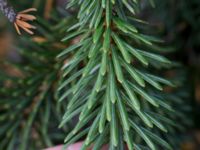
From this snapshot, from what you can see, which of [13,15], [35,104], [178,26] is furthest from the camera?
[178,26]

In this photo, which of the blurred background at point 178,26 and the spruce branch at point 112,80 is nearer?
the spruce branch at point 112,80

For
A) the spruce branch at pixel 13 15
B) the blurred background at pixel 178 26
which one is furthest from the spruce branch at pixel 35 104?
the spruce branch at pixel 13 15

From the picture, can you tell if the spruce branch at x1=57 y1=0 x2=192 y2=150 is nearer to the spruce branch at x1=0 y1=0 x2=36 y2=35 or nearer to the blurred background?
the spruce branch at x1=0 y1=0 x2=36 y2=35

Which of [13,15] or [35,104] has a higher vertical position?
[13,15]

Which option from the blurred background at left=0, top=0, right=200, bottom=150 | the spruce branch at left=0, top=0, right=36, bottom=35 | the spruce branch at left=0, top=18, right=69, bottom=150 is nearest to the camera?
the spruce branch at left=0, top=0, right=36, bottom=35

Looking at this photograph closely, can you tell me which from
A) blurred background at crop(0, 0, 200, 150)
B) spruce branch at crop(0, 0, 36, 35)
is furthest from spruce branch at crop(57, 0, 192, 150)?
blurred background at crop(0, 0, 200, 150)

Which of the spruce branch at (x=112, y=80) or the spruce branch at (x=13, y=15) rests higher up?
the spruce branch at (x=13, y=15)

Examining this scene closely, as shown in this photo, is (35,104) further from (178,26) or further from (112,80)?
(178,26)

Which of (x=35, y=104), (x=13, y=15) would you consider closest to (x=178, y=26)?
(x=35, y=104)

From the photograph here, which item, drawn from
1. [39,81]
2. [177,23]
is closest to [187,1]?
[177,23]

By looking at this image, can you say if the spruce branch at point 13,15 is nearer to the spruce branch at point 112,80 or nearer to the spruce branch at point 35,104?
the spruce branch at point 112,80

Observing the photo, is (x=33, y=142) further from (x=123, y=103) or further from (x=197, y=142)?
(x=197, y=142)
